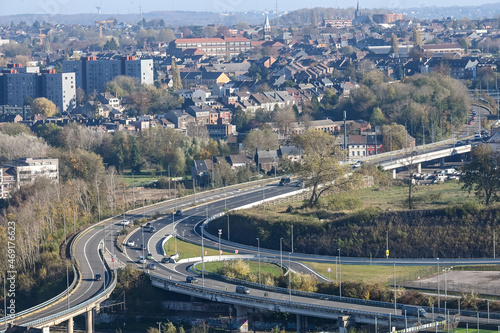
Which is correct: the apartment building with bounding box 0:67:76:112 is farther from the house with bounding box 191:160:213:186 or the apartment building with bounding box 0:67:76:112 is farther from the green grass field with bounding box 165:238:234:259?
the green grass field with bounding box 165:238:234:259

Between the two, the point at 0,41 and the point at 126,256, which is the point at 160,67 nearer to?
the point at 0,41

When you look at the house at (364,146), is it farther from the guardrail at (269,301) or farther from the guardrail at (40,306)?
the guardrail at (269,301)

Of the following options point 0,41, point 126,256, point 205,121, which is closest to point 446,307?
point 126,256

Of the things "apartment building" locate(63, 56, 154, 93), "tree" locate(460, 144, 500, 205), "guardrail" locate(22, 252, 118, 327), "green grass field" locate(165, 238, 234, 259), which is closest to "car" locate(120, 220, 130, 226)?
"green grass field" locate(165, 238, 234, 259)

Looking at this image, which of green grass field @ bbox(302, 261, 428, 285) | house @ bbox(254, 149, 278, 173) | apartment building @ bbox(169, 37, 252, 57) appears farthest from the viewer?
apartment building @ bbox(169, 37, 252, 57)

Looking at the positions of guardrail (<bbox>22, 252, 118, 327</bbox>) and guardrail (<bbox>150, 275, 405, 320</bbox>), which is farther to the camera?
guardrail (<bbox>22, 252, 118, 327</bbox>)

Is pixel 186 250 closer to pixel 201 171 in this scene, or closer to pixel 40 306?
pixel 40 306
